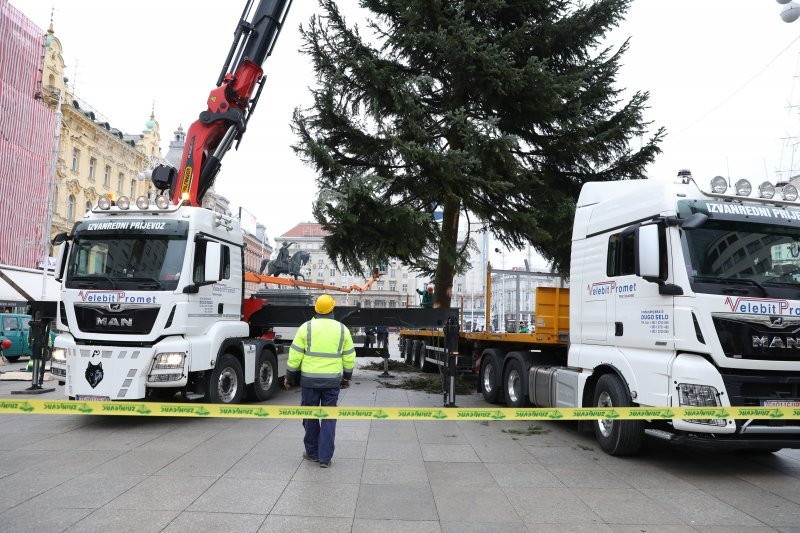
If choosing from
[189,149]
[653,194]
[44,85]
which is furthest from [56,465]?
[44,85]

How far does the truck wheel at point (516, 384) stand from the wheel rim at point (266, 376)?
4.31 m

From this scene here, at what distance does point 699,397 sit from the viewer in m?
5.88

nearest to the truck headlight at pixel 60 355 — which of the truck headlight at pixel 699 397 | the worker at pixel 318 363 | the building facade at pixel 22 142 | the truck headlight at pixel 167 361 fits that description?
the truck headlight at pixel 167 361

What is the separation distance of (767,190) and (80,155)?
46.6 metres

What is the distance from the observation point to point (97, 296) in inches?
319

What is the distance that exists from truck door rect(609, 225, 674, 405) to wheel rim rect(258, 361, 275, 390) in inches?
251

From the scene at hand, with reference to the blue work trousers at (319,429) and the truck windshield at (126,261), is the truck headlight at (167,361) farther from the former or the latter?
the blue work trousers at (319,429)

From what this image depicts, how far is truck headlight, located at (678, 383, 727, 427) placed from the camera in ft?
19.0

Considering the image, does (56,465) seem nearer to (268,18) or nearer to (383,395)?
(383,395)

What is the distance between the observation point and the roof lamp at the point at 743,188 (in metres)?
6.59

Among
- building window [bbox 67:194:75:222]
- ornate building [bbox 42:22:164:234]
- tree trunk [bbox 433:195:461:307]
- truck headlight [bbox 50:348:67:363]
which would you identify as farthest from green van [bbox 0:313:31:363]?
building window [bbox 67:194:75:222]

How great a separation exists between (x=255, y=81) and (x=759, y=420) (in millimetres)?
9898

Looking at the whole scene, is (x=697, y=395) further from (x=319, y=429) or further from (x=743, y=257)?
(x=319, y=429)

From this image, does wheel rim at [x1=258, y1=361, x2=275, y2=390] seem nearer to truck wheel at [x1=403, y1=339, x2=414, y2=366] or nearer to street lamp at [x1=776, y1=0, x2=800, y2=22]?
truck wheel at [x1=403, y1=339, x2=414, y2=366]
